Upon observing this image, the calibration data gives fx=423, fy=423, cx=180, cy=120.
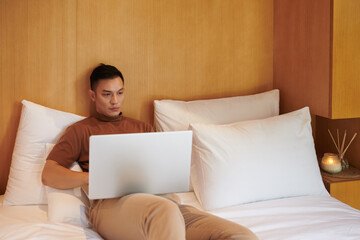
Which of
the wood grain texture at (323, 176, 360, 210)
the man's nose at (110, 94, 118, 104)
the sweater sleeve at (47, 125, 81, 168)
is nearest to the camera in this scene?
the sweater sleeve at (47, 125, 81, 168)

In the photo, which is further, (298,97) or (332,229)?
(298,97)

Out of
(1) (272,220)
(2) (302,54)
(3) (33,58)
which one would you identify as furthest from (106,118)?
(2) (302,54)

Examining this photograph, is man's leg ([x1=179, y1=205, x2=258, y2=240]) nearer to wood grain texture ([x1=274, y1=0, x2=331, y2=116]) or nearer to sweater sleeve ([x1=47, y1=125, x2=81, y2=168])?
sweater sleeve ([x1=47, y1=125, x2=81, y2=168])

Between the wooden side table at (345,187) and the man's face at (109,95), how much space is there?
122cm

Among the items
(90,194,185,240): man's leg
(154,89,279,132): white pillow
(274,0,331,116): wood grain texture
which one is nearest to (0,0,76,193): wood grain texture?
(154,89,279,132): white pillow

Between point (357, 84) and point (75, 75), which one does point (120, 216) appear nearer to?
point (75, 75)

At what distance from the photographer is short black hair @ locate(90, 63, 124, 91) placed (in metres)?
2.21

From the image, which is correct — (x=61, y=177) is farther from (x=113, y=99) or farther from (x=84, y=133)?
(x=113, y=99)

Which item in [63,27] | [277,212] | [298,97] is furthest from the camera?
[298,97]

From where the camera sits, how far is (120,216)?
5.48 feet

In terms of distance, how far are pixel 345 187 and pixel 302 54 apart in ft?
2.61

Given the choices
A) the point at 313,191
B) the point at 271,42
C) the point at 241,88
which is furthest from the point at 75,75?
the point at 313,191

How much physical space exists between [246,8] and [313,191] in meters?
1.19

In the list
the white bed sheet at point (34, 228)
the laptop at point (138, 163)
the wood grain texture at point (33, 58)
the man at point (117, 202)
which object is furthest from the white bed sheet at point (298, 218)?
the wood grain texture at point (33, 58)
